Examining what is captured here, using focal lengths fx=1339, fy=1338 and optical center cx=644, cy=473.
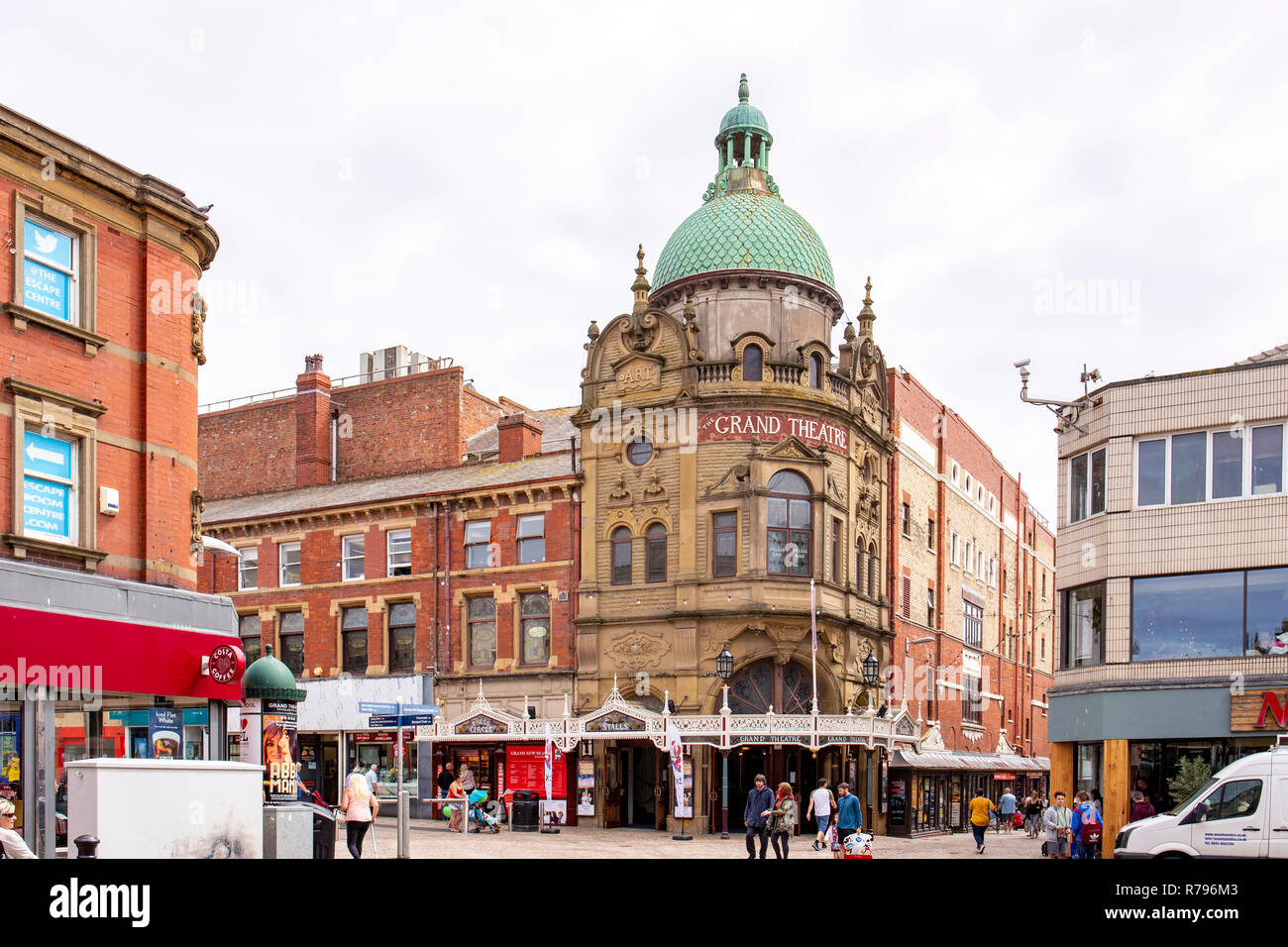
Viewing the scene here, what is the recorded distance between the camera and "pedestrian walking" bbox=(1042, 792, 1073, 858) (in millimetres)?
25234

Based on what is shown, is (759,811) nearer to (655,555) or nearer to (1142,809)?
(1142,809)

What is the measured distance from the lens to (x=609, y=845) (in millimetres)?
31328

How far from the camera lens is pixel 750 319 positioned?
137 feet

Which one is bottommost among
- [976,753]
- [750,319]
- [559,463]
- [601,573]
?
[976,753]

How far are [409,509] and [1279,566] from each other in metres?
27.4

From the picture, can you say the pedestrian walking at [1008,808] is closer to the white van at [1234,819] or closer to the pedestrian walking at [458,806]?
the pedestrian walking at [458,806]

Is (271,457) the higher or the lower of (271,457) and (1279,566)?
the higher

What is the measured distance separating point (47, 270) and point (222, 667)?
7.34 meters

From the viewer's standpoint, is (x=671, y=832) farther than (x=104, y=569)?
Yes

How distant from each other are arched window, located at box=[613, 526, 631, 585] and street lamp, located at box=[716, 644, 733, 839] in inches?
169

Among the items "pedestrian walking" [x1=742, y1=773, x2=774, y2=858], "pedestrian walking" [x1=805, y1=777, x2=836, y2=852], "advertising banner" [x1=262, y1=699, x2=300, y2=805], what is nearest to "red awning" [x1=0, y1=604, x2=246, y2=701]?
"advertising banner" [x1=262, y1=699, x2=300, y2=805]
